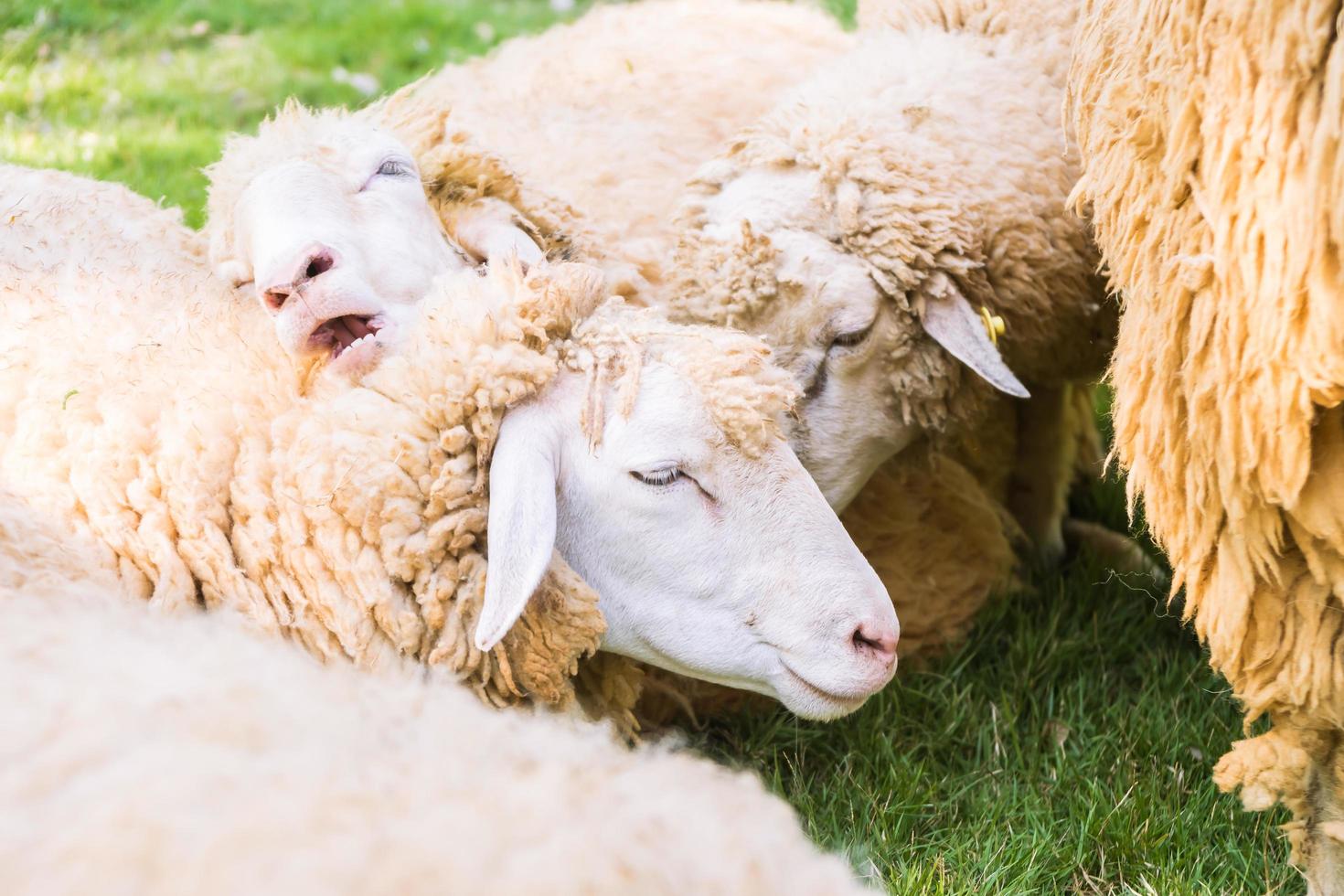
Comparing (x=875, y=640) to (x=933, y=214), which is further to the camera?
(x=933, y=214)

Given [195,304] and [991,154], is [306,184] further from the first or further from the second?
[991,154]

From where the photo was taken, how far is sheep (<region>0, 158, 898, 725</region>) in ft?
7.24

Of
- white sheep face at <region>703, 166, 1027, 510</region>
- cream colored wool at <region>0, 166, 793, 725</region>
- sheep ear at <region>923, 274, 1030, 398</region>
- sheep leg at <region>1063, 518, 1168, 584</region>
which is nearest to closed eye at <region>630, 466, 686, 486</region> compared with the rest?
cream colored wool at <region>0, 166, 793, 725</region>

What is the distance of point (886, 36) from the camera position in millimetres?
3668

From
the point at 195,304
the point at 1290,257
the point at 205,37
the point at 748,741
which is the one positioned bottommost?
the point at 748,741

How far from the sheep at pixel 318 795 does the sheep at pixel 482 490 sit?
16.1 inches

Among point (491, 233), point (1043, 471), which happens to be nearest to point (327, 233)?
point (491, 233)

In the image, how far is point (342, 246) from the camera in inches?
101

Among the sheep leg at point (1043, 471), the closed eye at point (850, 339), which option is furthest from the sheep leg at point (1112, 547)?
the closed eye at point (850, 339)

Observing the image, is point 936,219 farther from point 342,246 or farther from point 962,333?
point 342,246

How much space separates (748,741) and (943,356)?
0.94m

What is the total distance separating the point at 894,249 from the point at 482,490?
3.80ft

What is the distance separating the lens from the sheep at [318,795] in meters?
1.31

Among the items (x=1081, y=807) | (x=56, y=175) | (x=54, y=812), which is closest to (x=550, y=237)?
(x=56, y=175)
